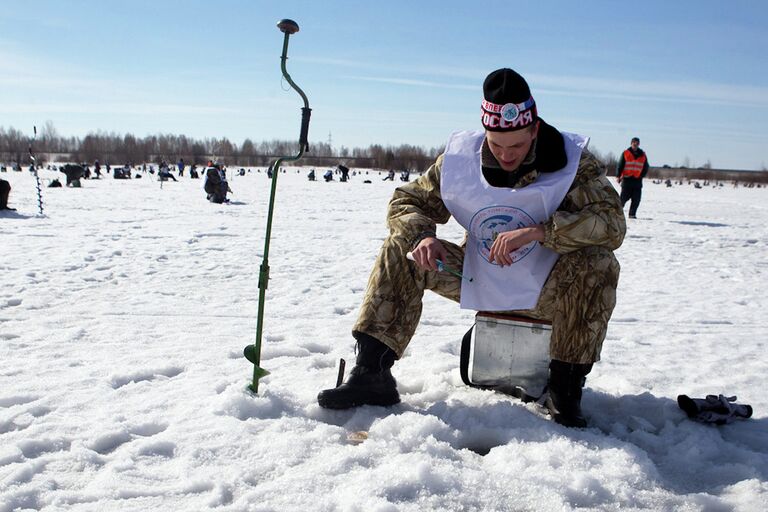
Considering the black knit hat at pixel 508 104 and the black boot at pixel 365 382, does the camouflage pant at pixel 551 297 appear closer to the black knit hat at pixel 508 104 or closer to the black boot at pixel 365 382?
the black boot at pixel 365 382

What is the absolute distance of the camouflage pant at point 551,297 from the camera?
7.34 feet

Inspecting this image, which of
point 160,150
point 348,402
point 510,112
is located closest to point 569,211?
point 510,112

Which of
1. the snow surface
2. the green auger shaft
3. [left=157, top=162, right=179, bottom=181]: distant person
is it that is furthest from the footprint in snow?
[left=157, top=162, right=179, bottom=181]: distant person

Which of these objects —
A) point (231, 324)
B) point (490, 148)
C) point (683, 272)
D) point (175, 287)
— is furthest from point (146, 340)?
point (683, 272)

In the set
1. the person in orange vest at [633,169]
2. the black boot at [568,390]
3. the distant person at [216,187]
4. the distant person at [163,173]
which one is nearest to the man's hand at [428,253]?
the black boot at [568,390]

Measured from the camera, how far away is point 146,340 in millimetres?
3412

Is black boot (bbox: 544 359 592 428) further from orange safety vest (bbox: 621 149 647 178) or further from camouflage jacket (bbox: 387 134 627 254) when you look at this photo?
orange safety vest (bbox: 621 149 647 178)

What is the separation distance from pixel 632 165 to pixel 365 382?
11.0m

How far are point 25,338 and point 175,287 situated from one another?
1656mm

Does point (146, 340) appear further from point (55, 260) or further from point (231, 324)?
point (55, 260)

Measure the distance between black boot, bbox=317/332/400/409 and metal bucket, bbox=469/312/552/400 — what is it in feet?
1.38

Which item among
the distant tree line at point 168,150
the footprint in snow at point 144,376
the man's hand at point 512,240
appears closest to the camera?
the man's hand at point 512,240

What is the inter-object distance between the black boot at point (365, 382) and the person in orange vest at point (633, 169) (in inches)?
418

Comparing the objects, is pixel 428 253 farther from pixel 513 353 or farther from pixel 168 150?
pixel 168 150
